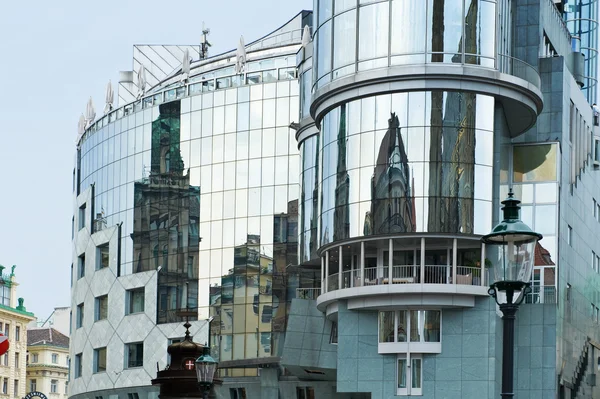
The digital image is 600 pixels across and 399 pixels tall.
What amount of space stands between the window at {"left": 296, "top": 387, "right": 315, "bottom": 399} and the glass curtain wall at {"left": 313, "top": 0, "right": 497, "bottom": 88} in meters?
16.4

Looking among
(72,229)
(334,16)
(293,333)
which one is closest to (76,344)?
(72,229)

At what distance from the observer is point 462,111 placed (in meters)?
51.6

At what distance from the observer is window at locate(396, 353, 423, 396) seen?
2003 inches

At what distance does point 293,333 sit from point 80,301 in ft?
82.0

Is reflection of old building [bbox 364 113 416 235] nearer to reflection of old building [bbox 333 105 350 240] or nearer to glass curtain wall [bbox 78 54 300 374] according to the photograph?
reflection of old building [bbox 333 105 350 240]

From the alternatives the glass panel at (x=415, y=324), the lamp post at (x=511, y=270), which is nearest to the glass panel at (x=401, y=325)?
the glass panel at (x=415, y=324)

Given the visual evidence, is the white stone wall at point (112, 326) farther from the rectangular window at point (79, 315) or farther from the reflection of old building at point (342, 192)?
the reflection of old building at point (342, 192)

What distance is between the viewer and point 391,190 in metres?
51.4

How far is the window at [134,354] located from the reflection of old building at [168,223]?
2268 mm

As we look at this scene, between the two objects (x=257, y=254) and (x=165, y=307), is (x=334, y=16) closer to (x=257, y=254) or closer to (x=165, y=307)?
(x=257, y=254)

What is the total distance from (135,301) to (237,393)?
9.31m

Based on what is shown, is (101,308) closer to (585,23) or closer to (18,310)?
(585,23)

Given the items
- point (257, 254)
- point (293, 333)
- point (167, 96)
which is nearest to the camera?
point (293, 333)

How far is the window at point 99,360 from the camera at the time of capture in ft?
242
